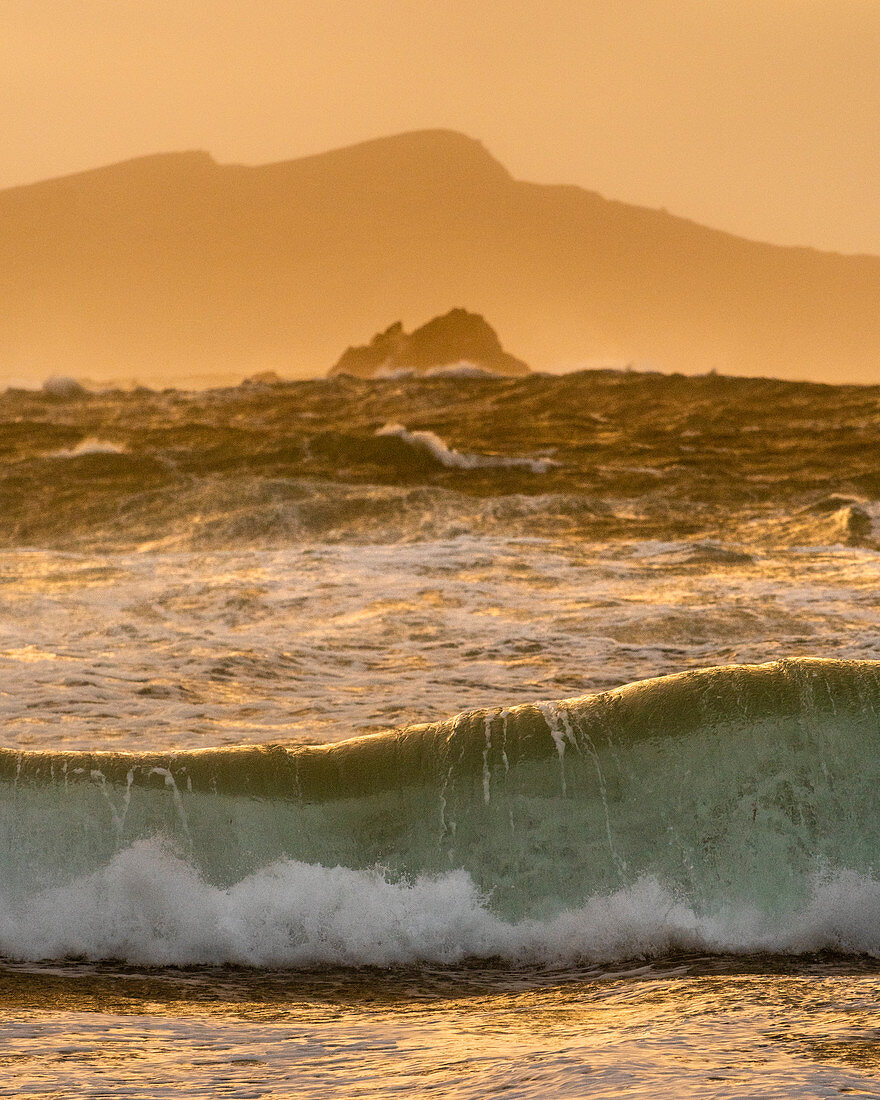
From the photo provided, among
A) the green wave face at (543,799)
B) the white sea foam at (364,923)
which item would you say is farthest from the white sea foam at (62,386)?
the white sea foam at (364,923)

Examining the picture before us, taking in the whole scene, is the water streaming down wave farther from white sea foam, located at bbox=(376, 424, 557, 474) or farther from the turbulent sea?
white sea foam, located at bbox=(376, 424, 557, 474)

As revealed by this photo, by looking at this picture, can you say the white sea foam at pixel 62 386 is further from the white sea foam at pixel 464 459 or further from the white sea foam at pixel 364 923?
the white sea foam at pixel 364 923

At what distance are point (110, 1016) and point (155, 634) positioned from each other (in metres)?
5.41

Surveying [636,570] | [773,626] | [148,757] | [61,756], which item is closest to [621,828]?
[148,757]

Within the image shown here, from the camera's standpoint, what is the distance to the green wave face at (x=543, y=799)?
3.70 meters

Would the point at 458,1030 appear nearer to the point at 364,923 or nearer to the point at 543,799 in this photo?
the point at 364,923

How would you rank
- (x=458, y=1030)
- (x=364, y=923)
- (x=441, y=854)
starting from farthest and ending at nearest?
(x=441, y=854)
(x=364, y=923)
(x=458, y=1030)

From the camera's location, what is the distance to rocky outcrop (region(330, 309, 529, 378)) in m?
91.4

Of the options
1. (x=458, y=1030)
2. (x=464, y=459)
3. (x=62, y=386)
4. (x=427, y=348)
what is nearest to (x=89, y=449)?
(x=464, y=459)

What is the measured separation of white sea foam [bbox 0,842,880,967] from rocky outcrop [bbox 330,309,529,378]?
85.5m

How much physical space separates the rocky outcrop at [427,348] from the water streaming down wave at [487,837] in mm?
85189

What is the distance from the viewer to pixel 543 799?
12.7 ft

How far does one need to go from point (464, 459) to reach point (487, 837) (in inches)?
663

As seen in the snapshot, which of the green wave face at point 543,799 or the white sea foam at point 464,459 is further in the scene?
the white sea foam at point 464,459
